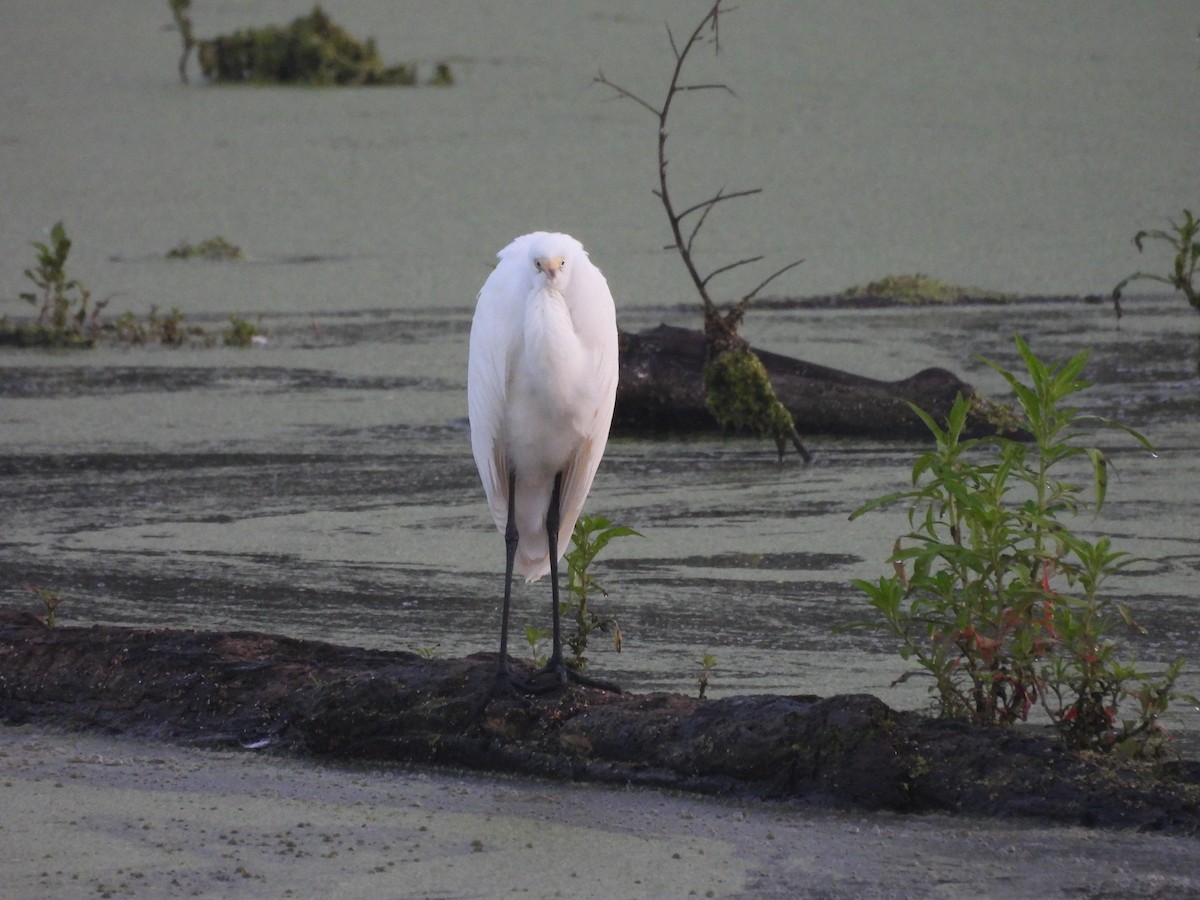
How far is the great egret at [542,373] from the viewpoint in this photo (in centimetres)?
330

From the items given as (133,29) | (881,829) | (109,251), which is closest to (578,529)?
(881,829)

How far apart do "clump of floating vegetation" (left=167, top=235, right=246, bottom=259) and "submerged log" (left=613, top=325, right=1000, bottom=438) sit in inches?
186

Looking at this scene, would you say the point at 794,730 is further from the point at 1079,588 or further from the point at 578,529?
the point at 1079,588

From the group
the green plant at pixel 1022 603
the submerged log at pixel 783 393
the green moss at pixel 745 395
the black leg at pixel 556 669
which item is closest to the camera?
the green plant at pixel 1022 603

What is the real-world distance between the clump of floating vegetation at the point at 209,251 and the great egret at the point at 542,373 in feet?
23.8

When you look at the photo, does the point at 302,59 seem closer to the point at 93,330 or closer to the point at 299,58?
the point at 299,58

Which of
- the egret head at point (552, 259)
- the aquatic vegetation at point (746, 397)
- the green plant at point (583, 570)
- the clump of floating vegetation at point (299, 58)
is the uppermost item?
the clump of floating vegetation at point (299, 58)

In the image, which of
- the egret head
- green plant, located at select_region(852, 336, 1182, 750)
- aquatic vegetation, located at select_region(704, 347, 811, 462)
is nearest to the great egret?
the egret head

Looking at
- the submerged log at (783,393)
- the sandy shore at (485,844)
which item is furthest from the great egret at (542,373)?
the submerged log at (783,393)

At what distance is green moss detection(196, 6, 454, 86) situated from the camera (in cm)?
1447

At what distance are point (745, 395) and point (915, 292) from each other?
3825 millimetres

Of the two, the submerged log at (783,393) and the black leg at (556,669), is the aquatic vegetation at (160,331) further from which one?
the black leg at (556,669)

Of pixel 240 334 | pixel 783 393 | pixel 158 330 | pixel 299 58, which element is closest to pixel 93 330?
Answer: pixel 158 330

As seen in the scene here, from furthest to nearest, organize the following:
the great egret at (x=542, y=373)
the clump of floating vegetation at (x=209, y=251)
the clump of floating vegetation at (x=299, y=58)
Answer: the clump of floating vegetation at (x=299, y=58) < the clump of floating vegetation at (x=209, y=251) < the great egret at (x=542, y=373)
